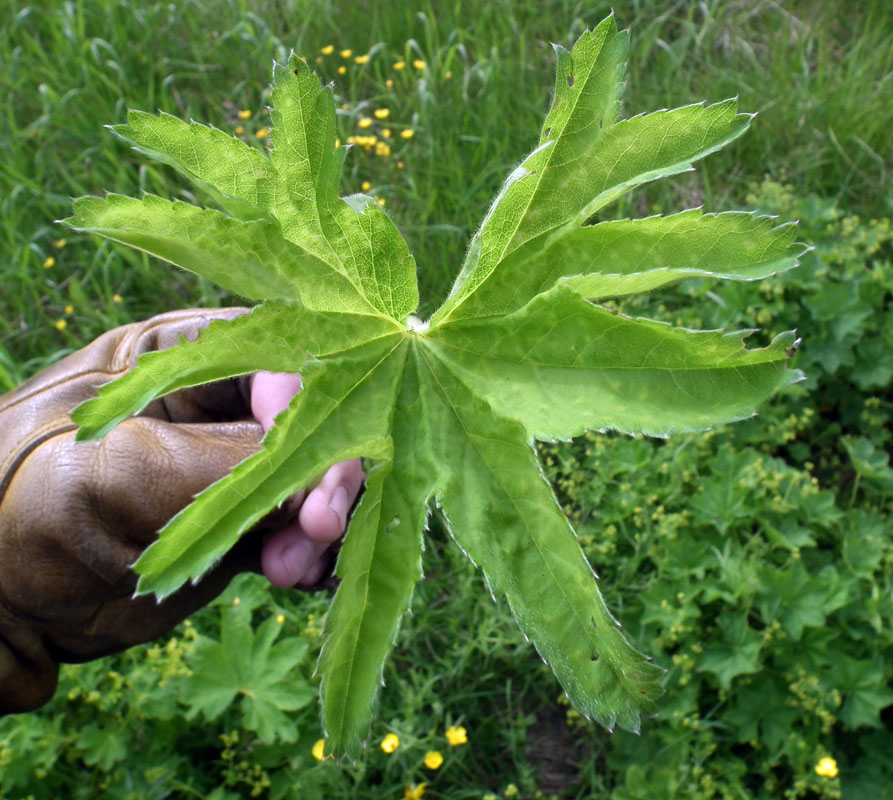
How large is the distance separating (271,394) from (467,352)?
708 millimetres

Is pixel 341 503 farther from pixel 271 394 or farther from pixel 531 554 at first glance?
pixel 531 554

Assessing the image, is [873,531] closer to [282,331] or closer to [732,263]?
[732,263]

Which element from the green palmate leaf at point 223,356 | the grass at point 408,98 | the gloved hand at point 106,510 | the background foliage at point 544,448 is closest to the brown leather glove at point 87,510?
the gloved hand at point 106,510

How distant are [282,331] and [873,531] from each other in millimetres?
2406

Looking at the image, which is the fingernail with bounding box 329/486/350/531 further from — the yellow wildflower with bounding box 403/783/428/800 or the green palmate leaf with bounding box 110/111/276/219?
the yellow wildflower with bounding box 403/783/428/800

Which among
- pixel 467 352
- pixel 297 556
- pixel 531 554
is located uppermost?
pixel 467 352

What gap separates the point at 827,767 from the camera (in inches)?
94.3

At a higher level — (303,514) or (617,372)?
(617,372)

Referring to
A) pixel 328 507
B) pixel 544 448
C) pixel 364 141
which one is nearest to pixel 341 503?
pixel 328 507

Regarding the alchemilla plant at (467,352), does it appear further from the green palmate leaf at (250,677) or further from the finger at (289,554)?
the green palmate leaf at (250,677)

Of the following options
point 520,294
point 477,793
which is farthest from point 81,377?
point 477,793

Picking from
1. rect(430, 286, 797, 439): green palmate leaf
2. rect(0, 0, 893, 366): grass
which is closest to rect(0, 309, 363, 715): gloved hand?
rect(430, 286, 797, 439): green palmate leaf

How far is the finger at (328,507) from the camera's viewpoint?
1.64 metres

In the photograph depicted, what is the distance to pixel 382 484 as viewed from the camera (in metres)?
1.15
